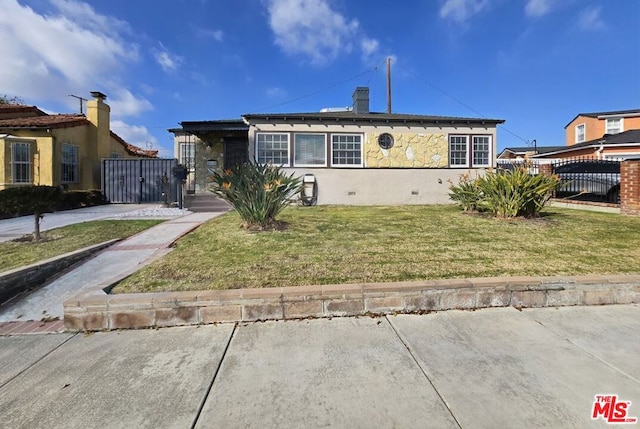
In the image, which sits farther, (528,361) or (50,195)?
(50,195)

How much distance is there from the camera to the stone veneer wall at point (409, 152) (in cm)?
1368

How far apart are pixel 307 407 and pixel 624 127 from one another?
33.9m

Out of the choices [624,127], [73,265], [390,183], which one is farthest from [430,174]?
[624,127]

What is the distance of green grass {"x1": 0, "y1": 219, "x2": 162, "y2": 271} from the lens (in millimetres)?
5523

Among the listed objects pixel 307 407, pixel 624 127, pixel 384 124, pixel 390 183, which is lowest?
pixel 307 407

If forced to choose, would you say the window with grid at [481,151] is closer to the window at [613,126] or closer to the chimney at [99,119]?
the chimney at [99,119]

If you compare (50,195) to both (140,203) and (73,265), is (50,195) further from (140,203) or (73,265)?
(140,203)

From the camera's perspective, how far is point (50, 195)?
6.88m

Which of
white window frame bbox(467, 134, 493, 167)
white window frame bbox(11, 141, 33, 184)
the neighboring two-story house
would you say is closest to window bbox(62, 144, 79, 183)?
white window frame bbox(11, 141, 33, 184)

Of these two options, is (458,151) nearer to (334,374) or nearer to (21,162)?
(334,374)

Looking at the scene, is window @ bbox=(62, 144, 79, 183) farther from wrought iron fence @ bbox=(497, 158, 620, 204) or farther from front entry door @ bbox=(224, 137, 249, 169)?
wrought iron fence @ bbox=(497, 158, 620, 204)

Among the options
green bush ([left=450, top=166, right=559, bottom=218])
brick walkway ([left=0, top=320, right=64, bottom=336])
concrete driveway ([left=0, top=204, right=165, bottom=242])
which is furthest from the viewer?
concrete driveway ([left=0, top=204, right=165, bottom=242])

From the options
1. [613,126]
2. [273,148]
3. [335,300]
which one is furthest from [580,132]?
[335,300]

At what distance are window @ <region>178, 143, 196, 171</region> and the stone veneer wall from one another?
904cm
